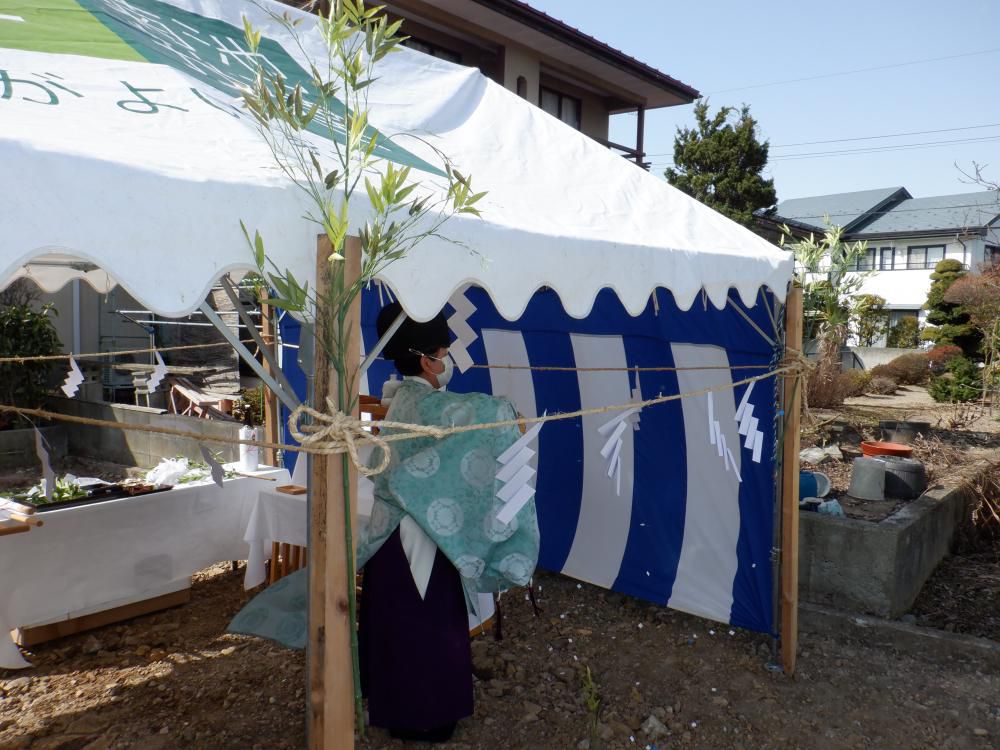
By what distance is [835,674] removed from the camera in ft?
11.3

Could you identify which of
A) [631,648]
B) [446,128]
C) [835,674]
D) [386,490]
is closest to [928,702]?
[835,674]

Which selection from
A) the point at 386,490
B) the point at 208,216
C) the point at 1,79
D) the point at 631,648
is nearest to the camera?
the point at 208,216

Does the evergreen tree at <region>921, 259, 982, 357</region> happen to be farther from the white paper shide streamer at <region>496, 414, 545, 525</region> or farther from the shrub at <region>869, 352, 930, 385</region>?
the white paper shide streamer at <region>496, 414, 545, 525</region>

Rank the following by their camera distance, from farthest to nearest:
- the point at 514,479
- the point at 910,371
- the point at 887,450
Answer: the point at 910,371 < the point at 887,450 < the point at 514,479

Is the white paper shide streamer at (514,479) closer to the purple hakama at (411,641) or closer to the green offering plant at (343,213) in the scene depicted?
the purple hakama at (411,641)

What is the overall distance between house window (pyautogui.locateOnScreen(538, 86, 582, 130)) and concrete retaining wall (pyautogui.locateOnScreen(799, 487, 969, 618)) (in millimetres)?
8291

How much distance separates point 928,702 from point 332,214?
10.7ft

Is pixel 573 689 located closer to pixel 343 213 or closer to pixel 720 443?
pixel 720 443

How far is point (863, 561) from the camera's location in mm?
3895

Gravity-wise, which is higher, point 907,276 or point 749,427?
point 907,276

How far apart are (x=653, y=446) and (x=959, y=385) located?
11.0m

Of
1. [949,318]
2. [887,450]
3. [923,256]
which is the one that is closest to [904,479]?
[887,450]

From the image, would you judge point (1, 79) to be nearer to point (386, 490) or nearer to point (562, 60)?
point (386, 490)

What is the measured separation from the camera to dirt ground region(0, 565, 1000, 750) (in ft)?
9.43
